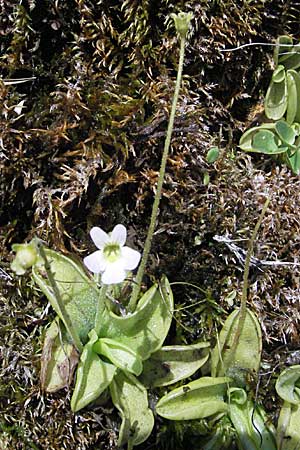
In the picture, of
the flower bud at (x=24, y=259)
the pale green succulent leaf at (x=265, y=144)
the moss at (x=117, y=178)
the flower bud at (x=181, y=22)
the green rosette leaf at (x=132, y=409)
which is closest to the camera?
the flower bud at (x=24, y=259)

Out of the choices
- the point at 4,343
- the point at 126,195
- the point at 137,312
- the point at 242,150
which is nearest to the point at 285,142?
the point at 242,150

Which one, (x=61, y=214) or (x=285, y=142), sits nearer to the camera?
(x=61, y=214)

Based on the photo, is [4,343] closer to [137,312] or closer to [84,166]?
[137,312]

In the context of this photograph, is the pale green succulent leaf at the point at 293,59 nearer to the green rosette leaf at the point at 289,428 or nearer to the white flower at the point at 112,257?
the white flower at the point at 112,257

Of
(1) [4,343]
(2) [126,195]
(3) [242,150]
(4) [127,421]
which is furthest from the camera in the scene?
(3) [242,150]

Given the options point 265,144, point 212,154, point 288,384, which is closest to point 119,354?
point 288,384

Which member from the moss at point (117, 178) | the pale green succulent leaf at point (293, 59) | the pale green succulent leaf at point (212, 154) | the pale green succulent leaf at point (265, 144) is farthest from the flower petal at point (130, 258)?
the pale green succulent leaf at point (293, 59)
